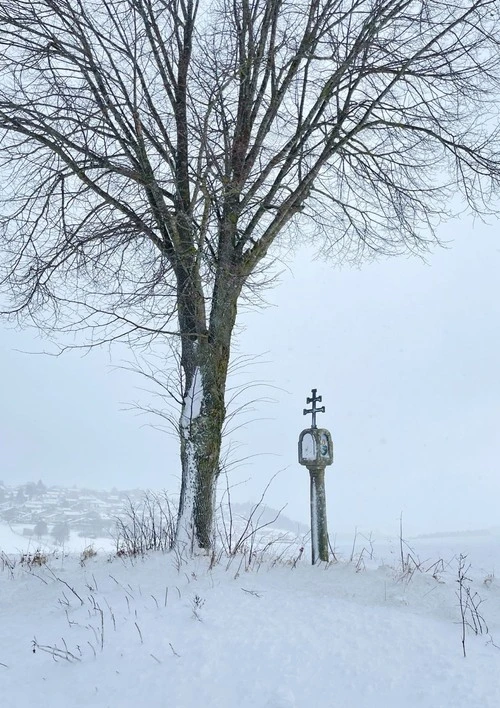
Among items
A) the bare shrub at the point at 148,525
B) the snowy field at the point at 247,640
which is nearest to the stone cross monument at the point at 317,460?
the snowy field at the point at 247,640

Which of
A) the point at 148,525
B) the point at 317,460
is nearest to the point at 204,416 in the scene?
the point at 317,460

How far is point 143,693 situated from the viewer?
2580 millimetres

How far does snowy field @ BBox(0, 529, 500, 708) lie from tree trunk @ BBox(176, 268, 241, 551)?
74 centimetres

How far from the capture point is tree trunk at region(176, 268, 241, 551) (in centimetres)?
530

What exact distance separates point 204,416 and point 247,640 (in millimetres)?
2634

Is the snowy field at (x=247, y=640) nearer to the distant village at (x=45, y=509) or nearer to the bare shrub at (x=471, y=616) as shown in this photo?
the bare shrub at (x=471, y=616)

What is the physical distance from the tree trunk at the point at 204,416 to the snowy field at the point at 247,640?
2.43ft

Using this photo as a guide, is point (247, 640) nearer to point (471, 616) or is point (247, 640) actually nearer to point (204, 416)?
point (471, 616)

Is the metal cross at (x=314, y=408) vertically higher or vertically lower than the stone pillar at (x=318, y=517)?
higher

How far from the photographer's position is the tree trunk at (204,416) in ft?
17.4

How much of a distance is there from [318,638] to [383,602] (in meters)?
0.89

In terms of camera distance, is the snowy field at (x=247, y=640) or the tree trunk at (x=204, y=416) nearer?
the snowy field at (x=247, y=640)

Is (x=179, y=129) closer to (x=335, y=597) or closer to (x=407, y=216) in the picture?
(x=407, y=216)

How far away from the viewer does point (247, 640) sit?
3035 millimetres
